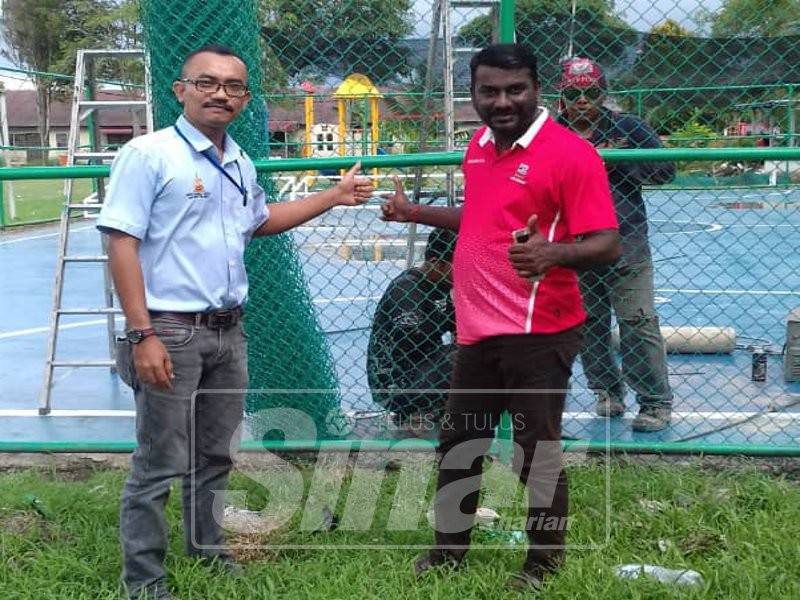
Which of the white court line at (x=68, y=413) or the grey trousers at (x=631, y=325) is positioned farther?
the white court line at (x=68, y=413)

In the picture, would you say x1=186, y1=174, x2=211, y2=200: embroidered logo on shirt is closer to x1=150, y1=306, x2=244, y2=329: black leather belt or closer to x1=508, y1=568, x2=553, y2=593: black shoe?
x1=150, y1=306, x2=244, y2=329: black leather belt

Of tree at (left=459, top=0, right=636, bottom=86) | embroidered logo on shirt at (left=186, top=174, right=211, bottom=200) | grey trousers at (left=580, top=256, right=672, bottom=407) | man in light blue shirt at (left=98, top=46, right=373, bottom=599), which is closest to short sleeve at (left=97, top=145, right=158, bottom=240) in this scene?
man in light blue shirt at (left=98, top=46, right=373, bottom=599)

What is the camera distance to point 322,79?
7.52 meters

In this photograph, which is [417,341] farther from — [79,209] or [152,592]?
[79,209]

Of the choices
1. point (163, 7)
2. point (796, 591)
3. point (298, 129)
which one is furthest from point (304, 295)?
point (298, 129)

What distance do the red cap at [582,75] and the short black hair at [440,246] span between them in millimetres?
971

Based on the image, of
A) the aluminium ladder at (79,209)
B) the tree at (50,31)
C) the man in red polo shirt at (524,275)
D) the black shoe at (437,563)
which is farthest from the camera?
the tree at (50,31)

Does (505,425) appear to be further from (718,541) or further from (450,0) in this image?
(450,0)

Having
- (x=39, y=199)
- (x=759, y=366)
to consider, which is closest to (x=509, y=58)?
(x=759, y=366)

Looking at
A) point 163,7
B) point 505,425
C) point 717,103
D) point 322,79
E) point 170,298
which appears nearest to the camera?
point 170,298

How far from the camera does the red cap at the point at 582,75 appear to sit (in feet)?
15.7

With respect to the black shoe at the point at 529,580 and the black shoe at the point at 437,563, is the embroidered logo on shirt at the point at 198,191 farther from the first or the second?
the black shoe at the point at 529,580

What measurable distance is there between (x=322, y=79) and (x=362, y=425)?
3.29m

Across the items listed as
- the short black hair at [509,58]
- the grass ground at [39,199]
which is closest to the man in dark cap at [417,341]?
the short black hair at [509,58]
